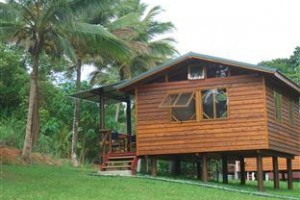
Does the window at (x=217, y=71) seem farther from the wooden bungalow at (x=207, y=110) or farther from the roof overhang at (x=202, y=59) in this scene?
the roof overhang at (x=202, y=59)

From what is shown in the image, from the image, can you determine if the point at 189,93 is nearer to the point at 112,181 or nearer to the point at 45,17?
the point at 112,181

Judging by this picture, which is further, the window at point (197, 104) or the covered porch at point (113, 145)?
the covered porch at point (113, 145)

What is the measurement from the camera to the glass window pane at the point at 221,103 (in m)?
19.8

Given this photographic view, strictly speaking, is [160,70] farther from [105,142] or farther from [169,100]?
[105,142]

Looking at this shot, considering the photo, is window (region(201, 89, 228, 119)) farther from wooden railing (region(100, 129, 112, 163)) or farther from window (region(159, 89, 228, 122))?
wooden railing (region(100, 129, 112, 163))

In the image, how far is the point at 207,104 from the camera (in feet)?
66.0

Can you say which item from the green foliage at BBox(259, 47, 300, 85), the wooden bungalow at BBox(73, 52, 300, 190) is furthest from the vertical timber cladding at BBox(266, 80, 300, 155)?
the green foliage at BBox(259, 47, 300, 85)

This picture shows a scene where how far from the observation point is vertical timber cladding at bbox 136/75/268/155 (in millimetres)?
19375

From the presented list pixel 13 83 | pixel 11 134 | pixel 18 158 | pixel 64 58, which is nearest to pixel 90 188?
pixel 18 158

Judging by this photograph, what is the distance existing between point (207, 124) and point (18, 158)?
7425 millimetres

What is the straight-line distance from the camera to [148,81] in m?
21.1

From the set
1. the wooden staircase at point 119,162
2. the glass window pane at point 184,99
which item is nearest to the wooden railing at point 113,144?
the wooden staircase at point 119,162

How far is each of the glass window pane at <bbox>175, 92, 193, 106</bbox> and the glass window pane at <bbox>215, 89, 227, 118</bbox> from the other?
0.94 meters

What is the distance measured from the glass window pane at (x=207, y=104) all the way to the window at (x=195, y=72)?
0.61m
